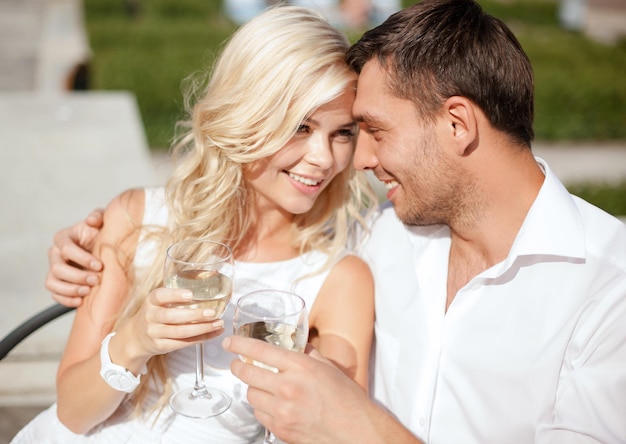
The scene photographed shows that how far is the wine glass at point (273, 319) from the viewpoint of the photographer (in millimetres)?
2043

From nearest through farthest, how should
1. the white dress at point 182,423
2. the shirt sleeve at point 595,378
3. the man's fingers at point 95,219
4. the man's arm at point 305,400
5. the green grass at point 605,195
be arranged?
the man's arm at point 305,400 → the shirt sleeve at point 595,378 → the white dress at point 182,423 → the man's fingers at point 95,219 → the green grass at point 605,195

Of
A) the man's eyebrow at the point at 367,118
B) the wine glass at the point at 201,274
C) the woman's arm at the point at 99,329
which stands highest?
the man's eyebrow at the point at 367,118

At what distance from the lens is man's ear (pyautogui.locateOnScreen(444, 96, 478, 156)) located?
256 cm

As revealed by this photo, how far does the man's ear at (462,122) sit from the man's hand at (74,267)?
4.74 ft

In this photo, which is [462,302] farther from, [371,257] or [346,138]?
[346,138]

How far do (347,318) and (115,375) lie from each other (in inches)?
36.0

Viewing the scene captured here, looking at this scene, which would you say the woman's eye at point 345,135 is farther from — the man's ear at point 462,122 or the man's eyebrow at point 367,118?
the man's ear at point 462,122

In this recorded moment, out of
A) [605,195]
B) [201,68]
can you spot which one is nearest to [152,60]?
[201,68]

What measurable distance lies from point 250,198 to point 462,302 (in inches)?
40.4

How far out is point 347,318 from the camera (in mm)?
2865

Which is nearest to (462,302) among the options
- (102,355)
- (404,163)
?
(404,163)

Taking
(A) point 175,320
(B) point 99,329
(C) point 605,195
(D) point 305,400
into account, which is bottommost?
(C) point 605,195

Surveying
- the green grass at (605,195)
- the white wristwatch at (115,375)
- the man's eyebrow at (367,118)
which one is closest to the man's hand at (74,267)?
the white wristwatch at (115,375)

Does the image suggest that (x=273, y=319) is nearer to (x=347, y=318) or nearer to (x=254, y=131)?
(x=347, y=318)
